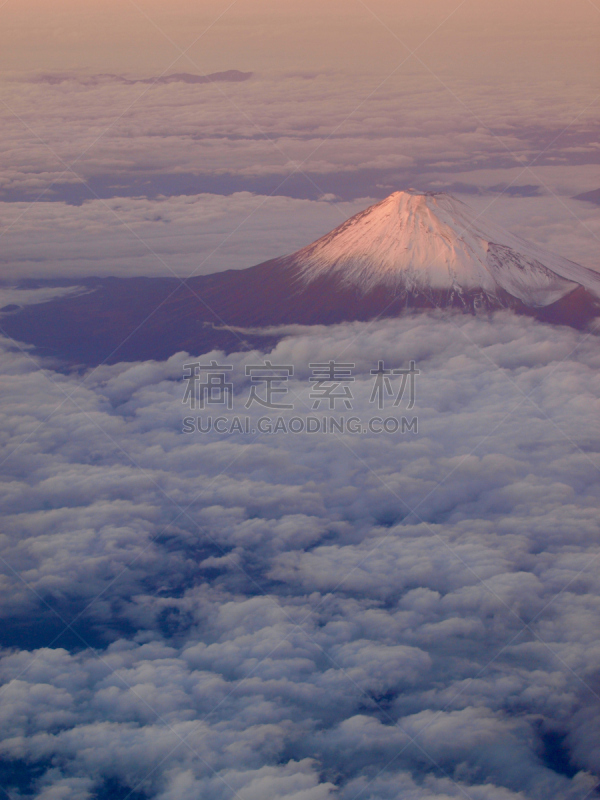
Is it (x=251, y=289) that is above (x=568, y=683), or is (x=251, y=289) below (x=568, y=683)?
above

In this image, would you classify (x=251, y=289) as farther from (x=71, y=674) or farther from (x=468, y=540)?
(x=71, y=674)

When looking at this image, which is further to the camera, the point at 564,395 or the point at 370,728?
the point at 564,395

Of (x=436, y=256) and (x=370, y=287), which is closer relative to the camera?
(x=436, y=256)

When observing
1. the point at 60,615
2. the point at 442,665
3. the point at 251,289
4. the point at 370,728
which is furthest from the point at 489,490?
the point at 251,289
